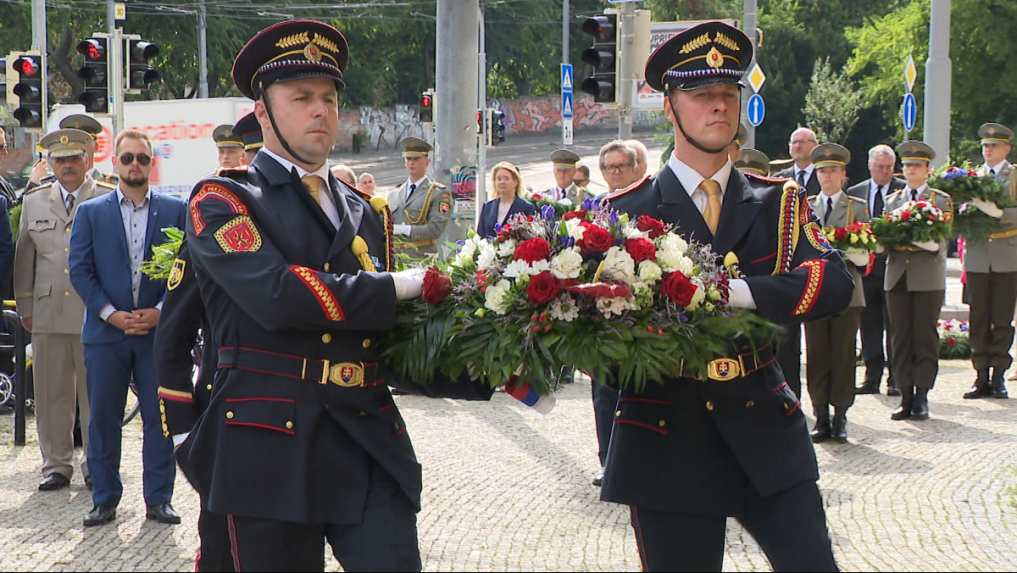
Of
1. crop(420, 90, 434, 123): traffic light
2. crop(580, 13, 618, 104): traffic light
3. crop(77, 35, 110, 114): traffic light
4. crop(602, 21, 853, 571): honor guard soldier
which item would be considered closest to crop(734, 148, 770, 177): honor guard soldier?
crop(580, 13, 618, 104): traffic light

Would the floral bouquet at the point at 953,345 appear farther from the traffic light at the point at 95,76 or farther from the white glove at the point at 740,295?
the white glove at the point at 740,295

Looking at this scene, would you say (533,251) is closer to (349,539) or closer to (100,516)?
(349,539)

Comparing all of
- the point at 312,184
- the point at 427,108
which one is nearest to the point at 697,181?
the point at 312,184

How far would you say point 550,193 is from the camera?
48.4ft

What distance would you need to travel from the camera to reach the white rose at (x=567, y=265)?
12.3 ft

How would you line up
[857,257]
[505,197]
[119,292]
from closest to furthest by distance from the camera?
1. [119,292]
2. [857,257]
3. [505,197]

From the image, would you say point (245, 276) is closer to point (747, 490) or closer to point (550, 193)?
point (747, 490)

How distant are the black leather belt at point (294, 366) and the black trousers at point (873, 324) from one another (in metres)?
9.28

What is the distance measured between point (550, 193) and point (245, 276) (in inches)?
438

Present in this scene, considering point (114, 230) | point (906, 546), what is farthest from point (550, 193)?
point (906, 546)

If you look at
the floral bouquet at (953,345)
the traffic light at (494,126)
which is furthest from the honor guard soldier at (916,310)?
the traffic light at (494,126)

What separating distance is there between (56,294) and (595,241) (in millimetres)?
5645

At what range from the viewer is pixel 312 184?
13.4 ft

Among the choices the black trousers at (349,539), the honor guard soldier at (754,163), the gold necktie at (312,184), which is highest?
the honor guard soldier at (754,163)
